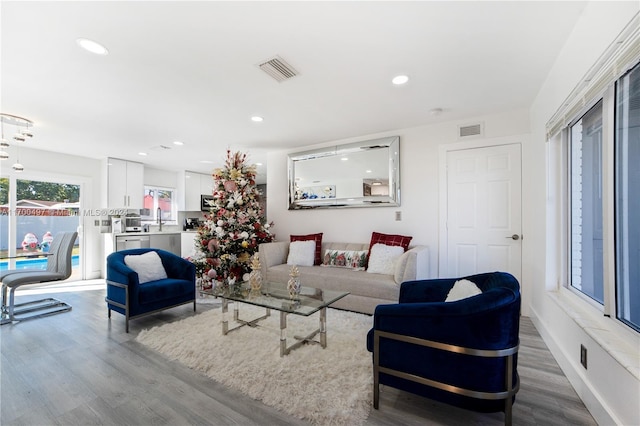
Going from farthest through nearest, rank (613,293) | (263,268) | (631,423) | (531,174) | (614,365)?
(263,268), (531,174), (613,293), (614,365), (631,423)

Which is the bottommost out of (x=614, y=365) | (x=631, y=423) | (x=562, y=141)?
(x=631, y=423)

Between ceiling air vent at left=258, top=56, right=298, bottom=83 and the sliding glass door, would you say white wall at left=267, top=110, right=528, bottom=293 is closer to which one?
ceiling air vent at left=258, top=56, right=298, bottom=83

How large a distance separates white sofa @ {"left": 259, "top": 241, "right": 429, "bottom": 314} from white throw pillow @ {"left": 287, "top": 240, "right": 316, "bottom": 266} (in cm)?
14

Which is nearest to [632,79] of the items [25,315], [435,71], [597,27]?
[597,27]

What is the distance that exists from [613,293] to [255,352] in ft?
8.15

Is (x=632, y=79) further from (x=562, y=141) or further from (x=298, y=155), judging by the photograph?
(x=298, y=155)

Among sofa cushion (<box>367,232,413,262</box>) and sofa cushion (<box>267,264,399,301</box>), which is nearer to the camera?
sofa cushion (<box>267,264,399,301</box>)

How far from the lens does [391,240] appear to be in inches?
149

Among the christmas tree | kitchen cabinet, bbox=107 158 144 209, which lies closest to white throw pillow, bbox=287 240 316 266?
the christmas tree

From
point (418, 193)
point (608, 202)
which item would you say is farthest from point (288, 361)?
point (418, 193)

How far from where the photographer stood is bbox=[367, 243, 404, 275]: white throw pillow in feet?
11.3

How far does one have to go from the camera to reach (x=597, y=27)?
1583 millimetres

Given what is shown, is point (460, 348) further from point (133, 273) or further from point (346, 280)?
point (133, 273)

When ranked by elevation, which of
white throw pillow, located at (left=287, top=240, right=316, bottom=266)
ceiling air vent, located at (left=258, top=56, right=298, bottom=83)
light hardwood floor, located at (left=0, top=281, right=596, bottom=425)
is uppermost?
ceiling air vent, located at (left=258, top=56, right=298, bottom=83)
